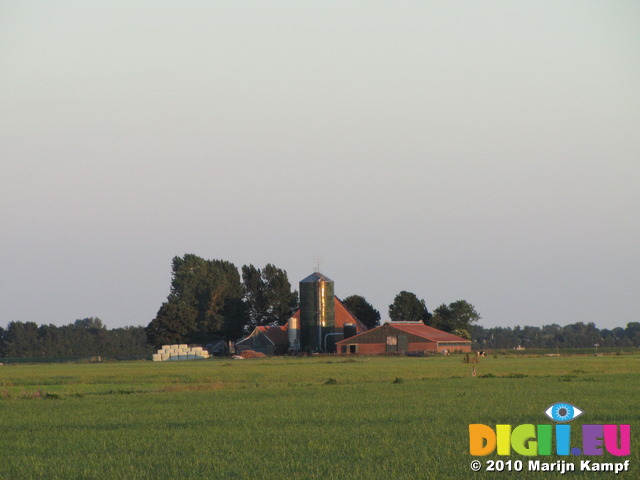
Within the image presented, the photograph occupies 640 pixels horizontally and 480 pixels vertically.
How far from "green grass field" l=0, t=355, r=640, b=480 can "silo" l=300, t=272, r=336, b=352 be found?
82.0m

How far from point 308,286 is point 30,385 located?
76.1 meters

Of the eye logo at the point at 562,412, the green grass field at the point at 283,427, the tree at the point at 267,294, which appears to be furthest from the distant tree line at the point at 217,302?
the eye logo at the point at 562,412

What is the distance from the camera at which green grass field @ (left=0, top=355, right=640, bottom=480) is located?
1884 centimetres

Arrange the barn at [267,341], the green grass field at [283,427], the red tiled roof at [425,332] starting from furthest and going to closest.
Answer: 1. the barn at [267,341]
2. the red tiled roof at [425,332]
3. the green grass field at [283,427]

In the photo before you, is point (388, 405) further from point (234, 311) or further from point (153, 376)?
point (234, 311)

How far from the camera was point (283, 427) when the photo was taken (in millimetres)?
26766

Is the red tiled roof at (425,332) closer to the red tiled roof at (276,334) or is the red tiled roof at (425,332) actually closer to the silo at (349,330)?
the silo at (349,330)

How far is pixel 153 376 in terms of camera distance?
67.6 metres

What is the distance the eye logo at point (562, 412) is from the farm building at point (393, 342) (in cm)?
9374

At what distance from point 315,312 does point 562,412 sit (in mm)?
102627

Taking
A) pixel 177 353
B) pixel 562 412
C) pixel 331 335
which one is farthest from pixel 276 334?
pixel 562 412

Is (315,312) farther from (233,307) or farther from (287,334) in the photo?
(233,307)

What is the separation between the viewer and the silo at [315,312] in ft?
432

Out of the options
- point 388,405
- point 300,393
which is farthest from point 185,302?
point 388,405
